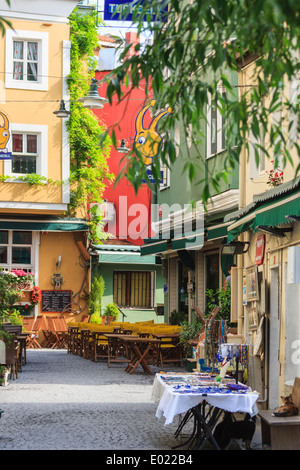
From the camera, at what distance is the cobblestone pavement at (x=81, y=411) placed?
9.80m

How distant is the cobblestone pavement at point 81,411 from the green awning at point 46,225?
26.8ft

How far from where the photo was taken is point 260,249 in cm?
1343

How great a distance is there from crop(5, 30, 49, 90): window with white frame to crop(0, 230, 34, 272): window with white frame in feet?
16.6

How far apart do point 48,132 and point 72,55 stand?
2.97 m

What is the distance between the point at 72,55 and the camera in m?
28.3

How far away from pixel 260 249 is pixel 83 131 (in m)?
16.0

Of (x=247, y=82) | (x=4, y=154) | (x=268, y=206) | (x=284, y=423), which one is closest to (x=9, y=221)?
(x=4, y=154)

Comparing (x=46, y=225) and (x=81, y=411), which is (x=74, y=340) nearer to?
(x=46, y=225)

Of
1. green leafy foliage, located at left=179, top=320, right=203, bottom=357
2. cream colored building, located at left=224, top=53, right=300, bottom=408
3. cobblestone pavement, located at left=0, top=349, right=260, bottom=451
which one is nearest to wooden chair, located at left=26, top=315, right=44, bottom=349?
cobblestone pavement, located at left=0, top=349, right=260, bottom=451

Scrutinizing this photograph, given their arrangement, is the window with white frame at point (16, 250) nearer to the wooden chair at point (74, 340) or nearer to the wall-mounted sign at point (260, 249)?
the wooden chair at point (74, 340)

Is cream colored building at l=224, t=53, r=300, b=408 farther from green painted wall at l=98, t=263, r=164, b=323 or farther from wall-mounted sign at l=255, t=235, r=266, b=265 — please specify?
green painted wall at l=98, t=263, r=164, b=323

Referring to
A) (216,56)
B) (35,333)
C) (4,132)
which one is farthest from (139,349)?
(216,56)

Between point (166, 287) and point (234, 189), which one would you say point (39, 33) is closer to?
point (166, 287)

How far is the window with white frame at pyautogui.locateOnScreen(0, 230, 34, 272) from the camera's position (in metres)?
28.5
